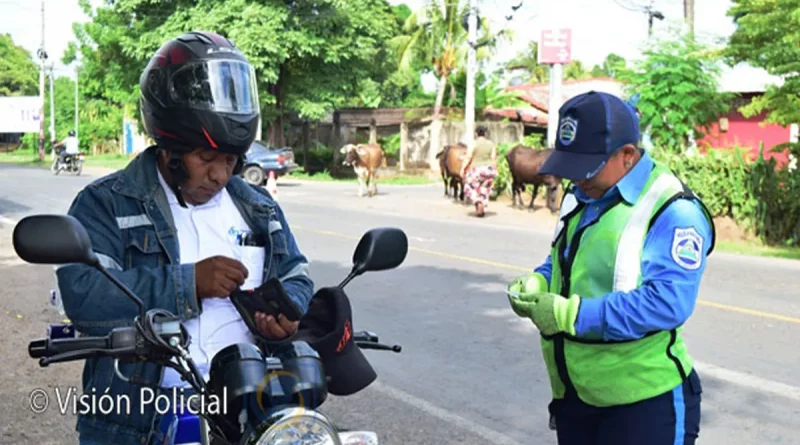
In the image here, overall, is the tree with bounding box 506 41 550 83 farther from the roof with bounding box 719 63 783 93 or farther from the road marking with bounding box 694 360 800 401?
the road marking with bounding box 694 360 800 401

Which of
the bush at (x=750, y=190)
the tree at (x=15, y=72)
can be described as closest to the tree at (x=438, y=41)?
the bush at (x=750, y=190)

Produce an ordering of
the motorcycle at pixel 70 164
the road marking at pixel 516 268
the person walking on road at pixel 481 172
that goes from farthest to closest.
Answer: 1. the motorcycle at pixel 70 164
2. the person walking on road at pixel 481 172
3. the road marking at pixel 516 268

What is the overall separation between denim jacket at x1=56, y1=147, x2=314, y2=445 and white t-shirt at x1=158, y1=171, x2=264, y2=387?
0.24ft

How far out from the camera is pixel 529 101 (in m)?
40.3

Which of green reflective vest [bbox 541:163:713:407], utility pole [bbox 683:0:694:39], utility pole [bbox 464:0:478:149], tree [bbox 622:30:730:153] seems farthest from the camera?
utility pole [bbox 683:0:694:39]

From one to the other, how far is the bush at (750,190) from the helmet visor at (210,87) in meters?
14.3

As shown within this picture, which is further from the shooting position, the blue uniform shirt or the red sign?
the red sign

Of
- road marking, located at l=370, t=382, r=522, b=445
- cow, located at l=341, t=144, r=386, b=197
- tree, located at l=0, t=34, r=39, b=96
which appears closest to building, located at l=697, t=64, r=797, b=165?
cow, located at l=341, t=144, r=386, b=197

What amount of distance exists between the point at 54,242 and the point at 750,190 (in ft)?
50.2

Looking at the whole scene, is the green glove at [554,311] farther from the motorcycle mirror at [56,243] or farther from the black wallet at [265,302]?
the motorcycle mirror at [56,243]

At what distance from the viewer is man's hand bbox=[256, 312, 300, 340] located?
231cm

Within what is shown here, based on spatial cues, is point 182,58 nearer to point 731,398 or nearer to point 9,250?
point 731,398

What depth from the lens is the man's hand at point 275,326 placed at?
2314 millimetres

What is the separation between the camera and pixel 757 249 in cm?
1499
